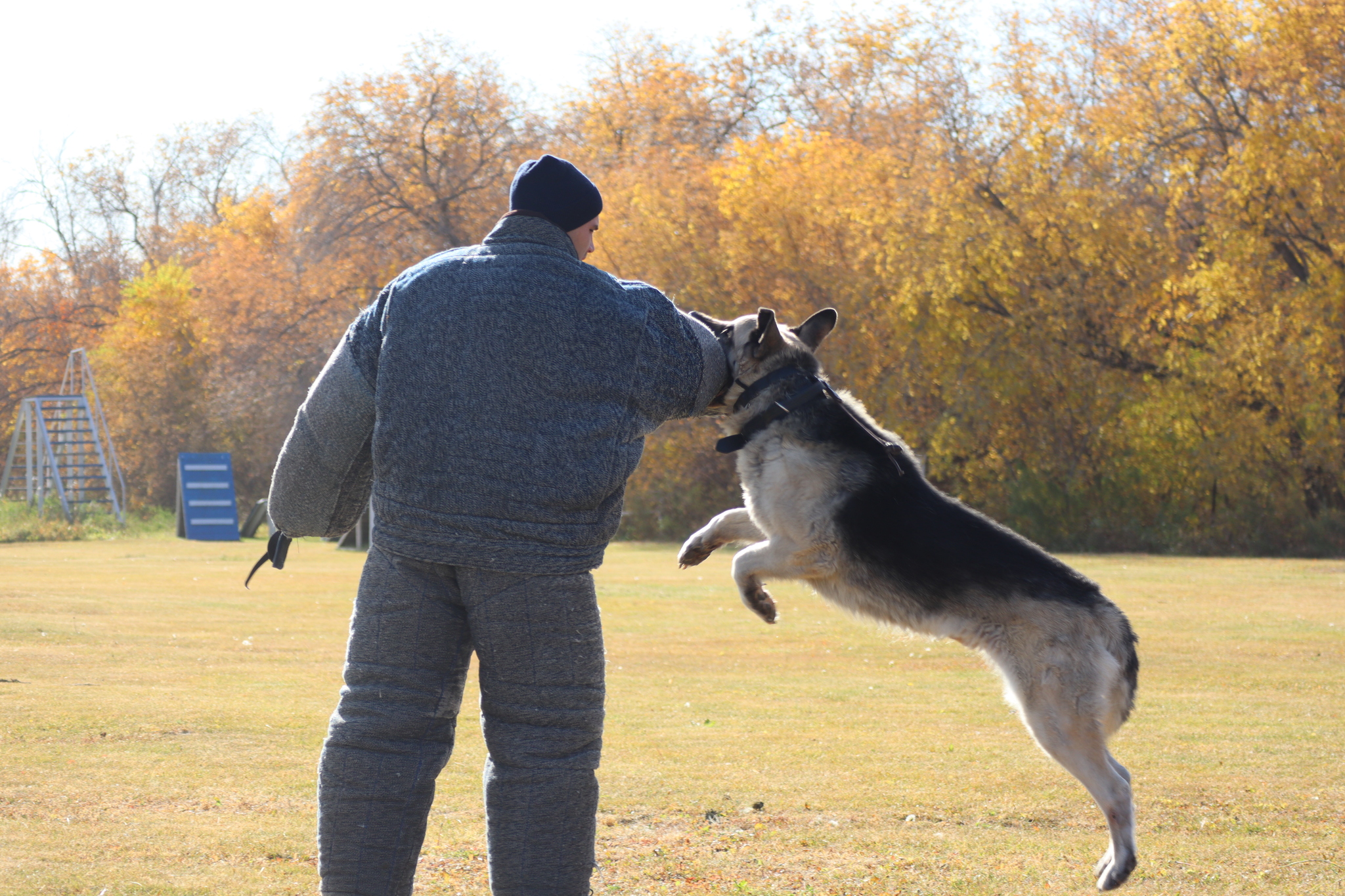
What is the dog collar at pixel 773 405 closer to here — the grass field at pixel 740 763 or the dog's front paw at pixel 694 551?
the dog's front paw at pixel 694 551

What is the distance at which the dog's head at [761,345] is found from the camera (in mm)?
4125

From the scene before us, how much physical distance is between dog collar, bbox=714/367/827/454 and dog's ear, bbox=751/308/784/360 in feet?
0.26

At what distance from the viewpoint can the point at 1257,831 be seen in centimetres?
595

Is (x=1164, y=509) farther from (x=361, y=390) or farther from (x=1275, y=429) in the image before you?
(x=361, y=390)

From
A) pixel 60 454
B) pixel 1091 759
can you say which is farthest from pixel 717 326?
pixel 60 454

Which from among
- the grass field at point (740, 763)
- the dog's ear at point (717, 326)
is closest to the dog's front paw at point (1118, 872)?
the grass field at point (740, 763)

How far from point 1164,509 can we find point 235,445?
2952 centimetres

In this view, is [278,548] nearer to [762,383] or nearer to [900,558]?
[762,383]

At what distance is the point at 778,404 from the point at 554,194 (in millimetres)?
1063

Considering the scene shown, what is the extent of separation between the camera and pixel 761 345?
412cm

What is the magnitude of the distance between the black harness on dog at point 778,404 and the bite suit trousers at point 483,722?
1017mm

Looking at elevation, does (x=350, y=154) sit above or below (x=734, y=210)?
above

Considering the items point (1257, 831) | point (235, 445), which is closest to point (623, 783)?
point (1257, 831)

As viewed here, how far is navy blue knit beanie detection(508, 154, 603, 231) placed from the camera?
354 cm
